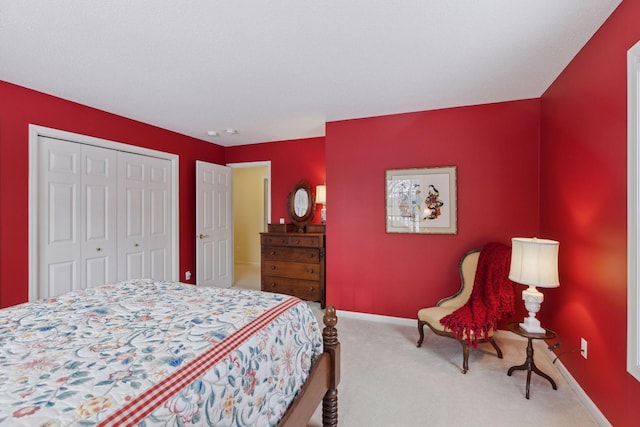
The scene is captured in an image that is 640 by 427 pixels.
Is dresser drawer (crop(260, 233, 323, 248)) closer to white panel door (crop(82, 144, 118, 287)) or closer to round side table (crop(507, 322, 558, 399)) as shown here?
white panel door (crop(82, 144, 118, 287))

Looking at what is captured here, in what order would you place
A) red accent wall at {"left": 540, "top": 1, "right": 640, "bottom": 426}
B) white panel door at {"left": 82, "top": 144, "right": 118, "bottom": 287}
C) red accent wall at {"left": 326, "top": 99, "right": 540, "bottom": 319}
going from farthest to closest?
white panel door at {"left": 82, "top": 144, "right": 118, "bottom": 287}
red accent wall at {"left": 326, "top": 99, "right": 540, "bottom": 319}
red accent wall at {"left": 540, "top": 1, "right": 640, "bottom": 426}

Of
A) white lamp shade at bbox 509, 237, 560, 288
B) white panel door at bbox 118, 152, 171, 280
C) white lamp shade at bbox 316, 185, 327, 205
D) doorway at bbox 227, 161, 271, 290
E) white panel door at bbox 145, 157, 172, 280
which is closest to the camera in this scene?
white lamp shade at bbox 509, 237, 560, 288

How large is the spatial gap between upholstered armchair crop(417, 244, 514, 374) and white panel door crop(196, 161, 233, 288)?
3.18 metres

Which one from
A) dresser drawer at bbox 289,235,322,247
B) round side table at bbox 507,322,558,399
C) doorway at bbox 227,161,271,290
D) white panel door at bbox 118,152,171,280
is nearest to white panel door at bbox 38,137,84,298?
white panel door at bbox 118,152,171,280

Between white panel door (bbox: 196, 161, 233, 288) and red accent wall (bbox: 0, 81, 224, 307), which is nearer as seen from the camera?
red accent wall (bbox: 0, 81, 224, 307)

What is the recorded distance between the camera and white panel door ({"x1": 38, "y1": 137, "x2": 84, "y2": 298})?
285cm

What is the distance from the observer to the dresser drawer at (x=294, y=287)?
397cm

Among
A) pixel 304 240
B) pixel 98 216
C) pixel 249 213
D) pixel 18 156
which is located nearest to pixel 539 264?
pixel 304 240

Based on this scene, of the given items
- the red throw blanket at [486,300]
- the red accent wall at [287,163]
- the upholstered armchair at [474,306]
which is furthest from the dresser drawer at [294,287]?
the red throw blanket at [486,300]

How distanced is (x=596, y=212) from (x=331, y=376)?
1896mm

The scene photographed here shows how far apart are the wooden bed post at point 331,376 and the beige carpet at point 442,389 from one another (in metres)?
0.19

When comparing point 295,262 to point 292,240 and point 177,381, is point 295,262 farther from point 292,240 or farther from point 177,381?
point 177,381

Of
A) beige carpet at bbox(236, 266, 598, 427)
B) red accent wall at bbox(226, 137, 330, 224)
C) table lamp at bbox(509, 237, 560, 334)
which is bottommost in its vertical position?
beige carpet at bbox(236, 266, 598, 427)

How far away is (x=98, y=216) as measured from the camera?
10.9ft
